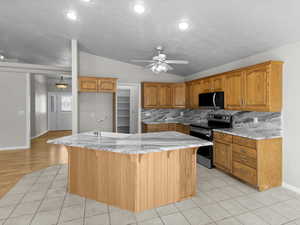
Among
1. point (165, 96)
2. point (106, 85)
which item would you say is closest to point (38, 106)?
point (106, 85)

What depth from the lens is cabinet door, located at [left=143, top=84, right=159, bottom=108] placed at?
5.09 meters

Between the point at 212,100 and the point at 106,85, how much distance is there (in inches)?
110

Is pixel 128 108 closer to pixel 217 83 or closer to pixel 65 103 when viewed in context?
pixel 217 83

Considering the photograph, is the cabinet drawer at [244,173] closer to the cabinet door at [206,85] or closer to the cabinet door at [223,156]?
the cabinet door at [223,156]

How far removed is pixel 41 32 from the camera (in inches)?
156

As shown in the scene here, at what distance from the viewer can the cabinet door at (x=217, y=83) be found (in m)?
3.75

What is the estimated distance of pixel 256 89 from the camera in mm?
2953

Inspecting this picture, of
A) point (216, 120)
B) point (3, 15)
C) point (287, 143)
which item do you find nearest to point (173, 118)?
point (216, 120)

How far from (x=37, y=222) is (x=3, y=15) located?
394 centimetres

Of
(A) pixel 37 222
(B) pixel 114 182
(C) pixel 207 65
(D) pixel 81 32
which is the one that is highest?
(D) pixel 81 32

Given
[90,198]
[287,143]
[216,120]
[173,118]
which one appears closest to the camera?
[90,198]

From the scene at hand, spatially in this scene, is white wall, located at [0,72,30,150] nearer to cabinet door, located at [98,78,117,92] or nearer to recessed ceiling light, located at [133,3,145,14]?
cabinet door, located at [98,78,117,92]

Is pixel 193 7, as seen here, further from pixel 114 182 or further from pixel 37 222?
pixel 37 222

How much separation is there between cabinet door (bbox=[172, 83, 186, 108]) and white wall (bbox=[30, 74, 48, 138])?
221 inches
